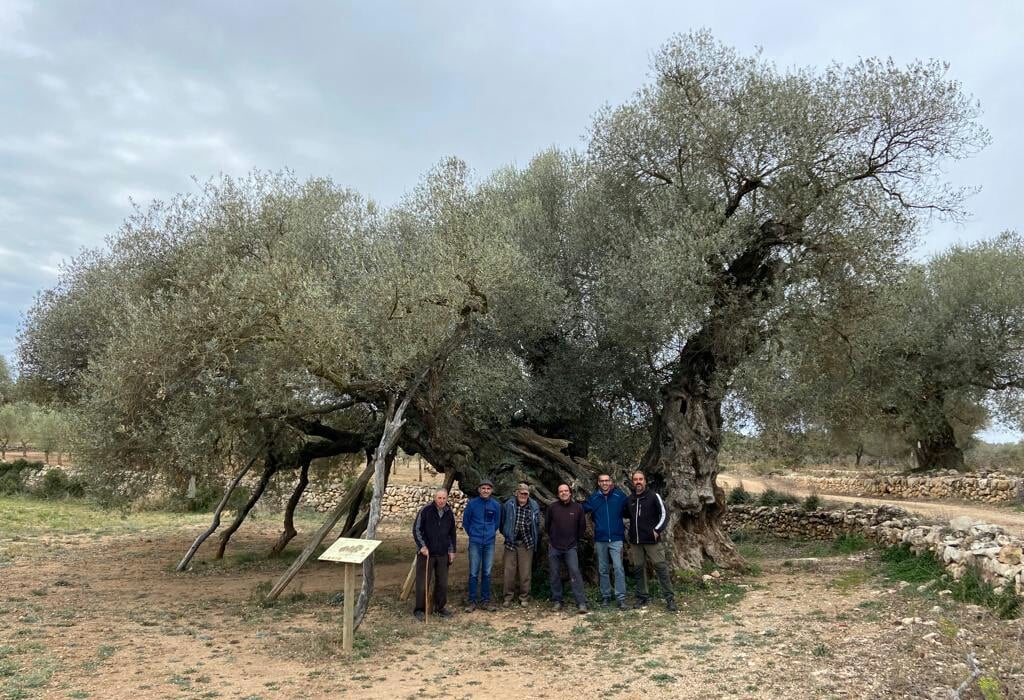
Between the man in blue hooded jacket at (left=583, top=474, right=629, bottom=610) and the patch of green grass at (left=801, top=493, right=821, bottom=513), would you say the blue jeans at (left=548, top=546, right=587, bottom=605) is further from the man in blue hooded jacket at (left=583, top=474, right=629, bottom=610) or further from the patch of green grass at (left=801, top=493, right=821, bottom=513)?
the patch of green grass at (left=801, top=493, right=821, bottom=513)

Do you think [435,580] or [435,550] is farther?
[435,580]

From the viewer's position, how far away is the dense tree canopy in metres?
9.43

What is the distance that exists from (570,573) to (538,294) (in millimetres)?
4701

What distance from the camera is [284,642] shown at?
25.5ft

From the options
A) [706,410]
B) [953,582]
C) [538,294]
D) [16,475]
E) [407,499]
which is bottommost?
[953,582]

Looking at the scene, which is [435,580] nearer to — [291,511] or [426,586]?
[426,586]

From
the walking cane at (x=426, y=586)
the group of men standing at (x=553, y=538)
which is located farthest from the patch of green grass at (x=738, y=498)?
the walking cane at (x=426, y=586)

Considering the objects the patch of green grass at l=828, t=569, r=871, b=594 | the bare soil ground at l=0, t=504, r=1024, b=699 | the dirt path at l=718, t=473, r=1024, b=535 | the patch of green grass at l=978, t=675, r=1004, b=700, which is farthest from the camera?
the dirt path at l=718, t=473, r=1024, b=535

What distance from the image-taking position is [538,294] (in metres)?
11.4

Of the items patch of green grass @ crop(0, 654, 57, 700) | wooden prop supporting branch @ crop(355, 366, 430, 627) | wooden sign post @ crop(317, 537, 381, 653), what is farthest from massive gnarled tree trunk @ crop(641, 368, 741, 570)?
patch of green grass @ crop(0, 654, 57, 700)

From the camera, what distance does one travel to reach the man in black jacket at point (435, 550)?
30.0 feet

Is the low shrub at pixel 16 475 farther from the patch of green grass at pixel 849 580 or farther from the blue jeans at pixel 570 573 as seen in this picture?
the patch of green grass at pixel 849 580

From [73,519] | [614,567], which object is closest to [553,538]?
[614,567]

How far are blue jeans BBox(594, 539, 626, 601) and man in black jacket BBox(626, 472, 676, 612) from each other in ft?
0.85
